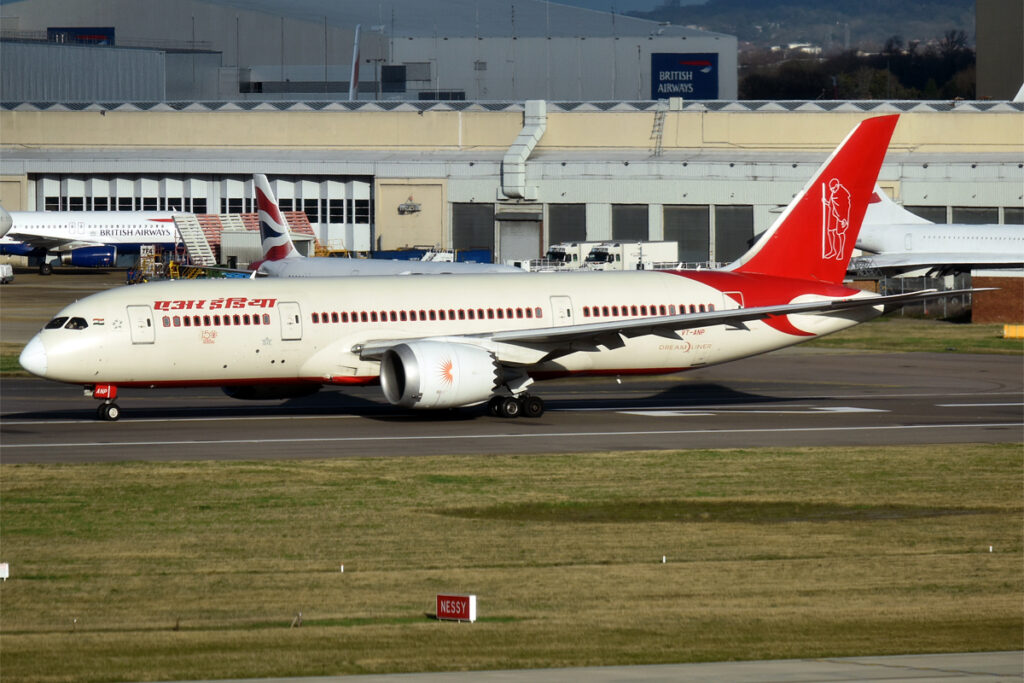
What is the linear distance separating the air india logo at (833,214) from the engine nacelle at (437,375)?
11.2 m

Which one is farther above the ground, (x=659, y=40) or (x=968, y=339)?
(x=659, y=40)

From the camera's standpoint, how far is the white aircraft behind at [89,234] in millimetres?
104500

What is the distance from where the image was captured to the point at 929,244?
279ft

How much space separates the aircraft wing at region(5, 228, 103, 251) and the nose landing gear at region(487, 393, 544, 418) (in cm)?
7286

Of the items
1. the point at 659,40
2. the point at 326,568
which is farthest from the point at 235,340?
the point at 659,40

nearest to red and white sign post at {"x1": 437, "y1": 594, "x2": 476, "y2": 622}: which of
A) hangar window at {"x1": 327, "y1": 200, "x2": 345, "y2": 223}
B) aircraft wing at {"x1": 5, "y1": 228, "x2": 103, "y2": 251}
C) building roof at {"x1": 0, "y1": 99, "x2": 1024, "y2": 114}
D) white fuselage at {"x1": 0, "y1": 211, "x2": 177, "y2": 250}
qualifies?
building roof at {"x1": 0, "y1": 99, "x2": 1024, "y2": 114}

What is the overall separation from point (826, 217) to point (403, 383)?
1365cm

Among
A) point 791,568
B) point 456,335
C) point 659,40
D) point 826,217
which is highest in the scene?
point 659,40

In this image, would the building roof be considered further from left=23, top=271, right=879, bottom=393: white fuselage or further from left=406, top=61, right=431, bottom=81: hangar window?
left=406, top=61, right=431, bottom=81: hangar window

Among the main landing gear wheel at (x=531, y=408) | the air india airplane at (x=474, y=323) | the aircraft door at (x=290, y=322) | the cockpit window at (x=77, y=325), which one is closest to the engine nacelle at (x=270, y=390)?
the air india airplane at (x=474, y=323)

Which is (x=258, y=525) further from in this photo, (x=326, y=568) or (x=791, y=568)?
(x=791, y=568)

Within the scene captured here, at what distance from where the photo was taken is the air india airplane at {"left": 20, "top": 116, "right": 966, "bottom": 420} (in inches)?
1411

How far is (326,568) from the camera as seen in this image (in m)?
21.1

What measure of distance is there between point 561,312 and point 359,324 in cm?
537
